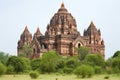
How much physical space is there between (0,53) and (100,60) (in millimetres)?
30505

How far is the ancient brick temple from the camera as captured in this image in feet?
194

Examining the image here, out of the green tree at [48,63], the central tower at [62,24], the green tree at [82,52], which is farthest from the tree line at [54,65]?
the central tower at [62,24]

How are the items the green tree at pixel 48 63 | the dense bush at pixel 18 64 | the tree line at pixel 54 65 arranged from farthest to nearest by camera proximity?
the green tree at pixel 48 63 → the dense bush at pixel 18 64 → the tree line at pixel 54 65

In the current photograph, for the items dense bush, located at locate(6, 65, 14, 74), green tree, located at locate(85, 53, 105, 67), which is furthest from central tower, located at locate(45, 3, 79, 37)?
dense bush, located at locate(6, 65, 14, 74)

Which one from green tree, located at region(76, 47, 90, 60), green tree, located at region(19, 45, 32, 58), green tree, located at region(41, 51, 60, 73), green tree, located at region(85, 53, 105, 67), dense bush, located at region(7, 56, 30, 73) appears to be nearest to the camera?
dense bush, located at region(7, 56, 30, 73)

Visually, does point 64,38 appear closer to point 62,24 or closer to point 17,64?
point 62,24

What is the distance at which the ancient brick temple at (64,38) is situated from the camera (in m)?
59.1

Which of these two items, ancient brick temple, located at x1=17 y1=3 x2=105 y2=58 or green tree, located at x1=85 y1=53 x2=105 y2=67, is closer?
green tree, located at x1=85 y1=53 x2=105 y2=67

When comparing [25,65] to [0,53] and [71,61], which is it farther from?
[0,53]

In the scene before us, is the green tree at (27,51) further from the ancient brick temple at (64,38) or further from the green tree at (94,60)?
the green tree at (94,60)

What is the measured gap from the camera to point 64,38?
58781 mm

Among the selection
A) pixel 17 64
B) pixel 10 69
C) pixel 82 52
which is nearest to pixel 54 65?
pixel 17 64

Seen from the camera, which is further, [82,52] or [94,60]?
[82,52]

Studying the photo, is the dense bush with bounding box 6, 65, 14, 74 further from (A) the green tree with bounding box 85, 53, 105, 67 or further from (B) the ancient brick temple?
(B) the ancient brick temple
